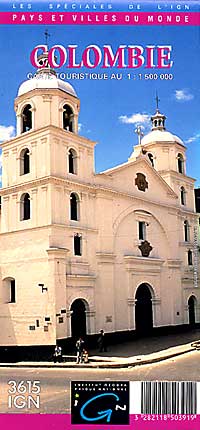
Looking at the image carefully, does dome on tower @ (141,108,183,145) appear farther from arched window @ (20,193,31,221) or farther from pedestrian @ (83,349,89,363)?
arched window @ (20,193,31,221)

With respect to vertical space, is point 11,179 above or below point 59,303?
above

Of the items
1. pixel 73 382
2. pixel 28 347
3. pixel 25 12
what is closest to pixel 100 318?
pixel 28 347

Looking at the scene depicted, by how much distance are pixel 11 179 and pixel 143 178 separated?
1.18 meters

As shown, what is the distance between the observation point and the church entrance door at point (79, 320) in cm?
316

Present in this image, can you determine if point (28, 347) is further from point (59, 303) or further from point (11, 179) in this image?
point (11, 179)

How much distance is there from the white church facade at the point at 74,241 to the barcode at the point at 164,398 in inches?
60.2

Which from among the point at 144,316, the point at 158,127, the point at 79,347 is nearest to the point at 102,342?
the point at 79,347

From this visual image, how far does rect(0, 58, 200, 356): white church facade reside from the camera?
319cm

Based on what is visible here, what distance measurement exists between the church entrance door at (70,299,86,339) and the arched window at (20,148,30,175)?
38.3 inches

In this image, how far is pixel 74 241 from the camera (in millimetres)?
3502

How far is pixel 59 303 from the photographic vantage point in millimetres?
3523

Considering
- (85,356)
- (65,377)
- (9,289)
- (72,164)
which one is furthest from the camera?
(72,164)

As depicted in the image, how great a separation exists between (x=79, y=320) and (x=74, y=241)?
1.80 feet

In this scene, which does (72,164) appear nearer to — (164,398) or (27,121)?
(27,121)
